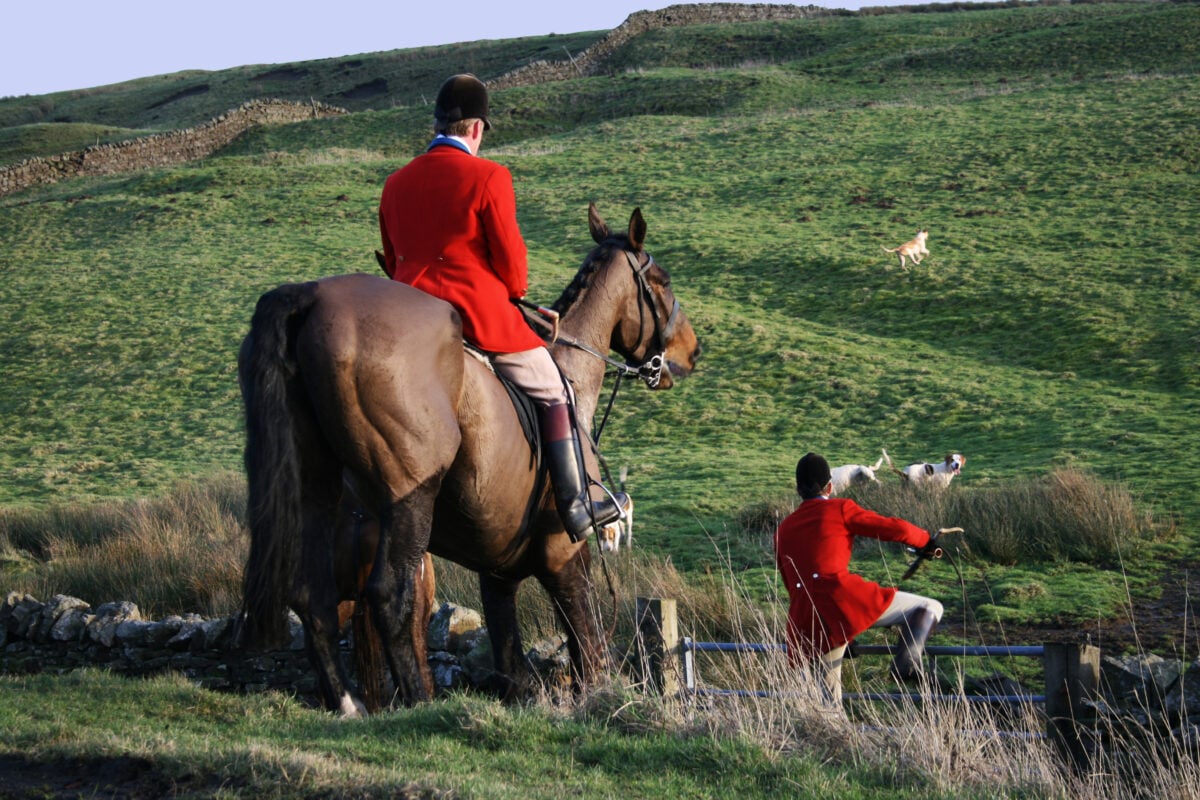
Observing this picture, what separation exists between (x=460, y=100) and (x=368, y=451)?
2.30 metres

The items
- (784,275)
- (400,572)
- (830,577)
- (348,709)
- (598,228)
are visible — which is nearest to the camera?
(400,572)

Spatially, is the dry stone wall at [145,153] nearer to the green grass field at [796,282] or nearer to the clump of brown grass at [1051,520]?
the green grass field at [796,282]

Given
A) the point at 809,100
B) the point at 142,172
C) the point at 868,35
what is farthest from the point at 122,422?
the point at 868,35

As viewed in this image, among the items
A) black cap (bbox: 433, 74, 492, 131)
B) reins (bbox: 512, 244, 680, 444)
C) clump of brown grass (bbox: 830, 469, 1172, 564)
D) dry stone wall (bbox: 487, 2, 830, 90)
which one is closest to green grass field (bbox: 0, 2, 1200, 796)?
clump of brown grass (bbox: 830, 469, 1172, 564)

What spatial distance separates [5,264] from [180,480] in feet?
65.7

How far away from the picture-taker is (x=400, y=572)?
6.39 m

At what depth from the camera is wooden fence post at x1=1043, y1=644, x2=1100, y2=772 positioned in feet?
21.7

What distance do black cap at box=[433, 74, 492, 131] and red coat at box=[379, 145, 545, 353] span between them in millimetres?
220

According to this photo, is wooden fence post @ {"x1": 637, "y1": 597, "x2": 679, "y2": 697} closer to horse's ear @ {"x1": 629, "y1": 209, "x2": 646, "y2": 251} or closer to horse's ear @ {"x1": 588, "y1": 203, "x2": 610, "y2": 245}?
horse's ear @ {"x1": 629, "y1": 209, "x2": 646, "y2": 251}

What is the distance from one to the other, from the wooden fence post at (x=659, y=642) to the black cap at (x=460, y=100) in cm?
330

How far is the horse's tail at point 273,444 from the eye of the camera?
6.08 m

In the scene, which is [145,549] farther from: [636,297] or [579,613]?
[636,297]

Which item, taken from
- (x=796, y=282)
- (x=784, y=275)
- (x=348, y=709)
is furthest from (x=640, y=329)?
(x=784, y=275)

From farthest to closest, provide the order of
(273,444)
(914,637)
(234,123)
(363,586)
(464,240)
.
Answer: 1. (234,123)
2. (914,637)
3. (363,586)
4. (464,240)
5. (273,444)
